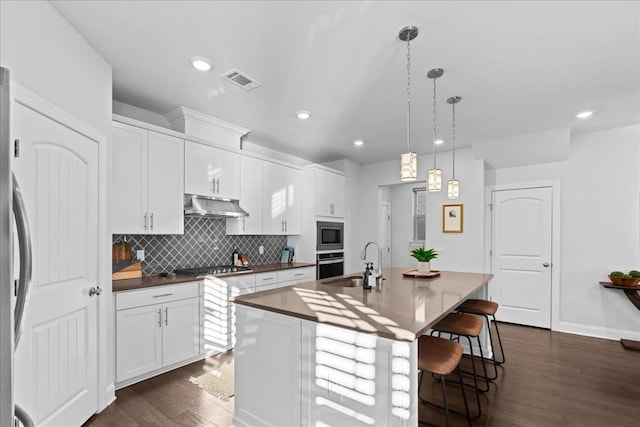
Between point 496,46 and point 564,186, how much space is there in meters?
3.26

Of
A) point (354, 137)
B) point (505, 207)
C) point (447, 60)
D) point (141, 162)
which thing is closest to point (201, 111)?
point (141, 162)

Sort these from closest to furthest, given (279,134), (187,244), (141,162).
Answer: (141,162), (187,244), (279,134)

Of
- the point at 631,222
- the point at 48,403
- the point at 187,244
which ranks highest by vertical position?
the point at 631,222

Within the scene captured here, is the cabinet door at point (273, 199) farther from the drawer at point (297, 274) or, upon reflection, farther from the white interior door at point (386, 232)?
the white interior door at point (386, 232)

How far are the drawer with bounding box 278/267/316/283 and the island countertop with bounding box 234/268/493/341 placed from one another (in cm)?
154

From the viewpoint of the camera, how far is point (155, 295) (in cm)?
286

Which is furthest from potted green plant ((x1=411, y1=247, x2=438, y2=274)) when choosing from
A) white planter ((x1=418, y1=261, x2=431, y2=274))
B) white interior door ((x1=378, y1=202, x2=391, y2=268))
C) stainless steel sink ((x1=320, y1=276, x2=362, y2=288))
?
white interior door ((x1=378, y1=202, x2=391, y2=268))

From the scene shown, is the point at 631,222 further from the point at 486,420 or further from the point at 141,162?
the point at 141,162

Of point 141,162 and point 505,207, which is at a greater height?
point 141,162

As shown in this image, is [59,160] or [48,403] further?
[59,160]

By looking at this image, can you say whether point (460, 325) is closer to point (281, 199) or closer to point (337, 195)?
point (281, 199)

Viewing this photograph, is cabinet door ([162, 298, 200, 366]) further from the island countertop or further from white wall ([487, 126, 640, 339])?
white wall ([487, 126, 640, 339])

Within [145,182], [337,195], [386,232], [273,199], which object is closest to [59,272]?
[145,182]

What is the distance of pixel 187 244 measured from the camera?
12.1ft
